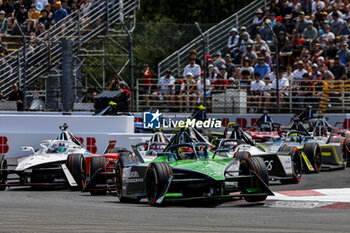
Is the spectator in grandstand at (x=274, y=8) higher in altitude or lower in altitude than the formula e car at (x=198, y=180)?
higher

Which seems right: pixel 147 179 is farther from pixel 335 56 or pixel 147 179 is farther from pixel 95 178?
pixel 335 56

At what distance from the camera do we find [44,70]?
25203mm

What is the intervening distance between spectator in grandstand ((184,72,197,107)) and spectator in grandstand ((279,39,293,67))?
3.27 metres

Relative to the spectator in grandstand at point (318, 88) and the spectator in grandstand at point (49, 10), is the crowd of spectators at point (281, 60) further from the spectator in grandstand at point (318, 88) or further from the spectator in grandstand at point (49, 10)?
the spectator in grandstand at point (49, 10)

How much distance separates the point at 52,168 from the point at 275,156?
4.23 metres

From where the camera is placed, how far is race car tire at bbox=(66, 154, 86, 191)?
14.7m

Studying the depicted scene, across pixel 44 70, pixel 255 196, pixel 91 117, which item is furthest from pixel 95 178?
pixel 44 70

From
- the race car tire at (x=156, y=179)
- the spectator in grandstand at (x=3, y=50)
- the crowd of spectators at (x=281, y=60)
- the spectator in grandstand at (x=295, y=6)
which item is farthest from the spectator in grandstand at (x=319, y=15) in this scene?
the race car tire at (x=156, y=179)

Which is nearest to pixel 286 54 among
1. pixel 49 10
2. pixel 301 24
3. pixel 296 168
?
pixel 301 24

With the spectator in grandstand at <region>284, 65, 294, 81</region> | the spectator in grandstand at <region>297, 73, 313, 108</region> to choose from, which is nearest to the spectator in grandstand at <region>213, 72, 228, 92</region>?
the spectator in grandstand at <region>284, 65, 294, 81</region>

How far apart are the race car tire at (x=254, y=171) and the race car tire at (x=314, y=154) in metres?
5.65

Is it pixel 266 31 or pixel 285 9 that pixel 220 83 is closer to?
pixel 266 31

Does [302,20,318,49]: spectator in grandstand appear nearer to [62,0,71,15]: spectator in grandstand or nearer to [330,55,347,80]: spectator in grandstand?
[330,55,347,80]: spectator in grandstand

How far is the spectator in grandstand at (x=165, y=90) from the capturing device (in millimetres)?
23125
